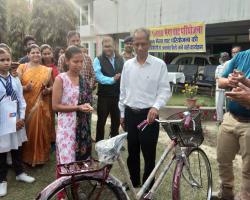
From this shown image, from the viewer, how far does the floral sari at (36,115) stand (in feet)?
14.5

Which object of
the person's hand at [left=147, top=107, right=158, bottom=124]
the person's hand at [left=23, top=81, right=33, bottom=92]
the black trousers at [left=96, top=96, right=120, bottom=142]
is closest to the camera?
the person's hand at [left=147, top=107, right=158, bottom=124]

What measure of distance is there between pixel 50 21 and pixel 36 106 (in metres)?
18.8

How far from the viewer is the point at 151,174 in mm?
2992

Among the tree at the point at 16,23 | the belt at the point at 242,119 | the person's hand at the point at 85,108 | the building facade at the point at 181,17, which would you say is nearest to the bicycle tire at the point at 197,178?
the belt at the point at 242,119

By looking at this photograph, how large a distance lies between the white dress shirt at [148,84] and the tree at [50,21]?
19399mm

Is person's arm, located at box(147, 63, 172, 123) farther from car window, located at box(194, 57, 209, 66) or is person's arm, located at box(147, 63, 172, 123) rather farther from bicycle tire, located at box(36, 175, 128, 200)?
car window, located at box(194, 57, 209, 66)

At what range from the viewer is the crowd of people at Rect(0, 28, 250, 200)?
3037 mm

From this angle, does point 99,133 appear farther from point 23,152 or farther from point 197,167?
point 197,167

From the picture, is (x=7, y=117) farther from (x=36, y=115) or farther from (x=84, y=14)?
(x=84, y=14)

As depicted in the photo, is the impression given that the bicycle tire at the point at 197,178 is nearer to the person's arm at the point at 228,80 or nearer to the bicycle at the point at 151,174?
the bicycle at the point at 151,174

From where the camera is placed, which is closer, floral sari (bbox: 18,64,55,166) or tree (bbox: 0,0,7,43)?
floral sari (bbox: 18,64,55,166)

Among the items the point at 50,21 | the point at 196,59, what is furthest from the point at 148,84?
the point at 50,21

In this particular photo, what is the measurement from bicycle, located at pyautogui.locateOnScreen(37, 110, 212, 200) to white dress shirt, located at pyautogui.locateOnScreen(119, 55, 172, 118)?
11.3 inches

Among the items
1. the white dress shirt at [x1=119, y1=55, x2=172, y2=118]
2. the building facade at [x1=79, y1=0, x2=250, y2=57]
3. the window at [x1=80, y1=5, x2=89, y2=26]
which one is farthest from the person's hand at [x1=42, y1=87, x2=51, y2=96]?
the window at [x1=80, y1=5, x2=89, y2=26]
